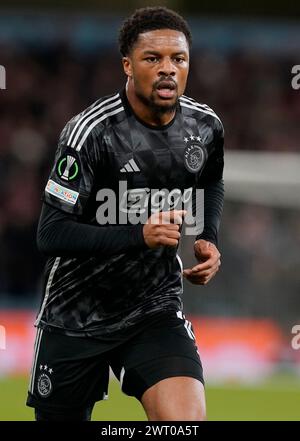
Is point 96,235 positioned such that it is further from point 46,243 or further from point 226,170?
point 226,170

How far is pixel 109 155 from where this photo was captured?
4992 millimetres

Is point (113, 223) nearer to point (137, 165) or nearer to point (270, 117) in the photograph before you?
point (137, 165)

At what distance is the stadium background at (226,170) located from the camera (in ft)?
40.0

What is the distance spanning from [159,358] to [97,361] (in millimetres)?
349

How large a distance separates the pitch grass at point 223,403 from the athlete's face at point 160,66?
428 centimetres

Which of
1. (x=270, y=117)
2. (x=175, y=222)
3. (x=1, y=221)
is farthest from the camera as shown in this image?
(x=270, y=117)

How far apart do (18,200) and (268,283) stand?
4218 mm

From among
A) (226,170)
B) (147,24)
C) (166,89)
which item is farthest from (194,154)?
(226,170)

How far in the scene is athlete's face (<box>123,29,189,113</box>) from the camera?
491 centimetres

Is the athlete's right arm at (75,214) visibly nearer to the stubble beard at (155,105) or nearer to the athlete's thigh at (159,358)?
the stubble beard at (155,105)

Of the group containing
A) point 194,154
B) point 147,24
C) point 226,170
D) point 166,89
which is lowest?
point 194,154

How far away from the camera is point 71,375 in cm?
510

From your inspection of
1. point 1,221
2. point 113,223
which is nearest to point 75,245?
point 113,223
